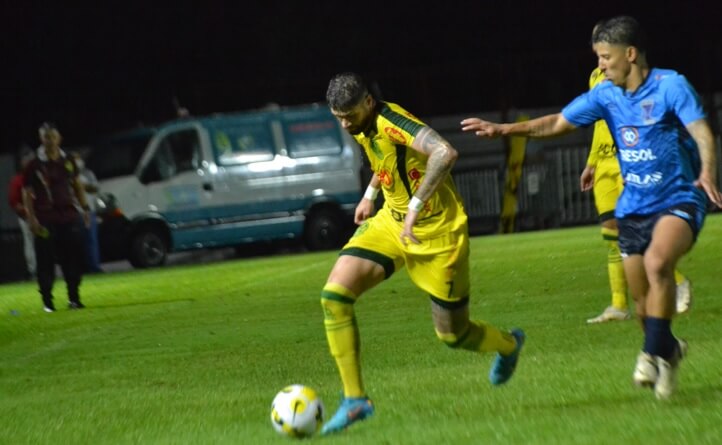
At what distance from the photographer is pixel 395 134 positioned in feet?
25.0

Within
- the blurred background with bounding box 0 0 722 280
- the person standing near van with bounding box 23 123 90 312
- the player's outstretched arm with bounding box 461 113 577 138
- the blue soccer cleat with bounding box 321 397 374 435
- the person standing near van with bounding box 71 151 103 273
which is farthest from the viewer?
the blurred background with bounding box 0 0 722 280

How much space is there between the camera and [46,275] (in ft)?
56.6

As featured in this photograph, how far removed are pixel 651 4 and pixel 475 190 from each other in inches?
367

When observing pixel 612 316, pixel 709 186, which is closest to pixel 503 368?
pixel 709 186

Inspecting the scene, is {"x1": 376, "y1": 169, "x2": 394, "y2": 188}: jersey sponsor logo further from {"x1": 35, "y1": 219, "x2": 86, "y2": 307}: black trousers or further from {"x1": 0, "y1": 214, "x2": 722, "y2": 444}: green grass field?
{"x1": 35, "y1": 219, "x2": 86, "y2": 307}: black trousers

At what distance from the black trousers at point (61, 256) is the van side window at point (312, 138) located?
8.63 metres

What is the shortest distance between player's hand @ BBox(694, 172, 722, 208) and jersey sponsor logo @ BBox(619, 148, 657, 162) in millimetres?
275

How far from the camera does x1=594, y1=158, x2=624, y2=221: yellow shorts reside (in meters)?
11.5

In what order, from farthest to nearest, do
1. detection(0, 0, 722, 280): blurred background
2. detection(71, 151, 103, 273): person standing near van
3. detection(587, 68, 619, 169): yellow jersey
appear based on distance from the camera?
detection(0, 0, 722, 280): blurred background, detection(71, 151, 103, 273): person standing near van, detection(587, 68, 619, 169): yellow jersey

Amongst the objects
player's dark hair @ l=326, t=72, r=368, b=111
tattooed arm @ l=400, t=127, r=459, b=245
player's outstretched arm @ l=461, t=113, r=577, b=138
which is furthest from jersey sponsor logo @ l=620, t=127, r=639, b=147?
player's dark hair @ l=326, t=72, r=368, b=111

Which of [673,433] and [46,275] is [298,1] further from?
[673,433]

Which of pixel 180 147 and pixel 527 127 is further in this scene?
pixel 180 147

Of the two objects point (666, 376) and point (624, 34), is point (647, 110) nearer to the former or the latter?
point (624, 34)

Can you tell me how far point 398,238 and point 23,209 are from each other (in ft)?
37.9
